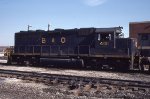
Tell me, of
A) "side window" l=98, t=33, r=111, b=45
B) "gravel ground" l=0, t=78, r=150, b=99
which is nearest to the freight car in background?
A: "side window" l=98, t=33, r=111, b=45

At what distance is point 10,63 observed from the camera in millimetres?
25047

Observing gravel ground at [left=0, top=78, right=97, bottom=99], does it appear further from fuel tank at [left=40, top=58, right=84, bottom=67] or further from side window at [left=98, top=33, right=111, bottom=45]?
side window at [left=98, top=33, right=111, bottom=45]

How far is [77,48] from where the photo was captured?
817 inches

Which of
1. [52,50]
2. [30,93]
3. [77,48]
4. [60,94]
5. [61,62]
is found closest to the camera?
[60,94]

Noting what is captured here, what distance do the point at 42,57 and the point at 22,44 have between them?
3425mm

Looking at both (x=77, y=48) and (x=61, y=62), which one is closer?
(x=77, y=48)

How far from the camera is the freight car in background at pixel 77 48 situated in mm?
18703

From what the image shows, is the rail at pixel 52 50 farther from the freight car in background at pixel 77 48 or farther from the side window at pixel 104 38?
the side window at pixel 104 38

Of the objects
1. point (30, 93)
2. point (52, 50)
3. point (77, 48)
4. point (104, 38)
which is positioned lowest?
point (30, 93)

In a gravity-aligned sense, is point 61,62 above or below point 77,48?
below

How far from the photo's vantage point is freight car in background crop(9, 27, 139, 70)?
61.4ft

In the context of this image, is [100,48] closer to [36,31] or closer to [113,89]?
[36,31]

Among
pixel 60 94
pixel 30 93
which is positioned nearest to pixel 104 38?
A: pixel 60 94

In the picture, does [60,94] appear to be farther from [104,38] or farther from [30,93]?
[104,38]
